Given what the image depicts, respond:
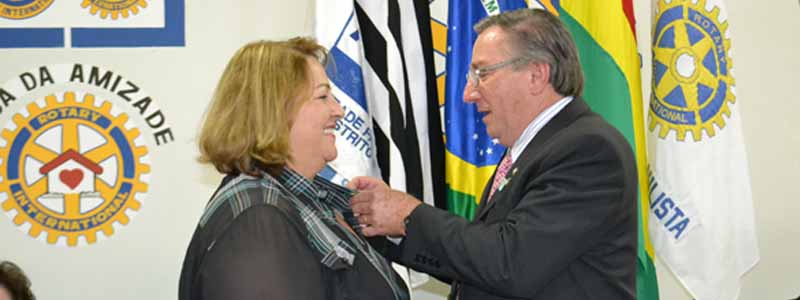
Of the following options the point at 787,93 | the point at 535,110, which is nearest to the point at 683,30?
the point at 787,93

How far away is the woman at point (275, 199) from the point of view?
157 centimetres

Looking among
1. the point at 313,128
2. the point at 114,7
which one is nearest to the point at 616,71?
the point at 313,128

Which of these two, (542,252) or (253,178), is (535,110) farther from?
(253,178)

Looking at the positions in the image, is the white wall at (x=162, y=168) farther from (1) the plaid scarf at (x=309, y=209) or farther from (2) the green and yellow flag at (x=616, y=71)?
(1) the plaid scarf at (x=309, y=209)

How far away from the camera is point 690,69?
313 cm

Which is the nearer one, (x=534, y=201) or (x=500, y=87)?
(x=534, y=201)

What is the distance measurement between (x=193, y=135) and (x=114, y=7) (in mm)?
581

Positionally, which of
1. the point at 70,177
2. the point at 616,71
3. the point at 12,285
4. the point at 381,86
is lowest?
the point at 70,177

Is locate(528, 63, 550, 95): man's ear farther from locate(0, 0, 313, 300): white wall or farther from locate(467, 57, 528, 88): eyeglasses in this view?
locate(0, 0, 313, 300): white wall

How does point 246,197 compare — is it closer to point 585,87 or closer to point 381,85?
point 381,85

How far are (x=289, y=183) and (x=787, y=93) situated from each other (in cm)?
255

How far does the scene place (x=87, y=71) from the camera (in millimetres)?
3559

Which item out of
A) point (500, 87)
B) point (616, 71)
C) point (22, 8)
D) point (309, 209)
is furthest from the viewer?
point (22, 8)

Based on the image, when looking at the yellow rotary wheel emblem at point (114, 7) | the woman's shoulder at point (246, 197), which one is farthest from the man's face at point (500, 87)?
the yellow rotary wheel emblem at point (114, 7)
